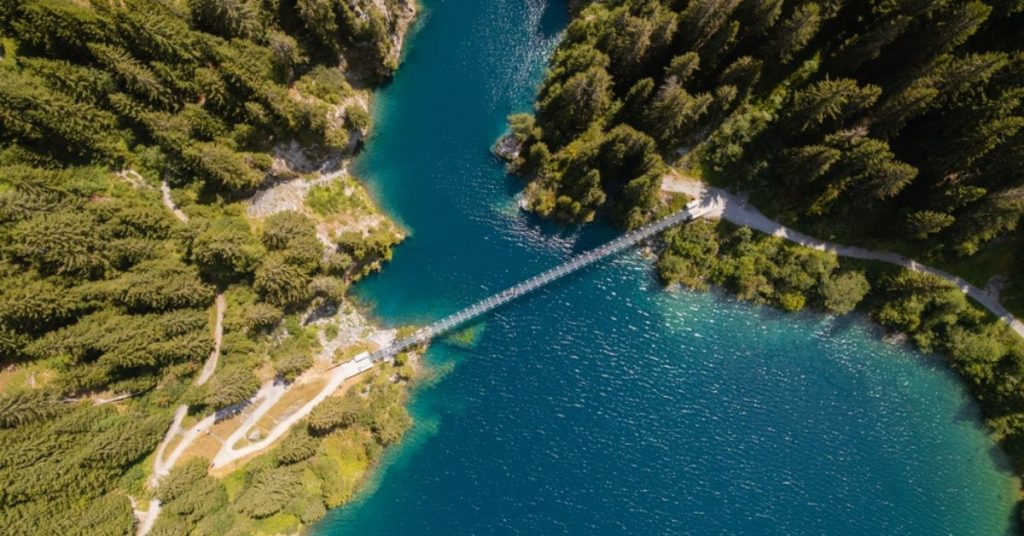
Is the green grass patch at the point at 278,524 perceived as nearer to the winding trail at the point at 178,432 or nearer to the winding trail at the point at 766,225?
the winding trail at the point at 178,432

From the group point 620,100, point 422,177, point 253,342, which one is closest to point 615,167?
point 620,100

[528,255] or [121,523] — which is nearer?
[121,523]

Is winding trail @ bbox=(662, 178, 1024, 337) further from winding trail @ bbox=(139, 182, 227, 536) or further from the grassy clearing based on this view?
winding trail @ bbox=(139, 182, 227, 536)

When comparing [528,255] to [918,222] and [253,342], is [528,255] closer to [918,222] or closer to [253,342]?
[253,342]

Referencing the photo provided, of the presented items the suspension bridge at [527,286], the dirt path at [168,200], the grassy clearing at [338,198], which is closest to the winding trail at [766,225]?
the suspension bridge at [527,286]

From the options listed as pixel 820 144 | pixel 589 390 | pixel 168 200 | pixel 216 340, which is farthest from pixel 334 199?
pixel 820 144

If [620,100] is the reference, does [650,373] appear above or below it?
below

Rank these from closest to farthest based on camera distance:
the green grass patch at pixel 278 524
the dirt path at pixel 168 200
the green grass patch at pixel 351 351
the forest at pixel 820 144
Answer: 1. the forest at pixel 820 144
2. the dirt path at pixel 168 200
3. the green grass patch at pixel 278 524
4. the green grass patch at pixel 351 351
